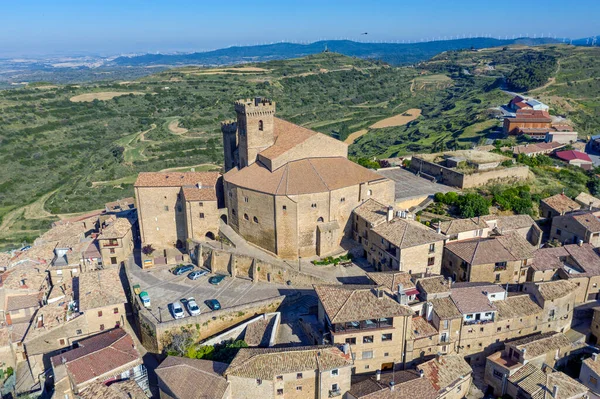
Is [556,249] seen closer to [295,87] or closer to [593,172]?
[593,172]

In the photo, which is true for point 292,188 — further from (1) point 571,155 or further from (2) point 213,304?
(1) point 571,155

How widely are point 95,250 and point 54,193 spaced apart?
47.5 metres

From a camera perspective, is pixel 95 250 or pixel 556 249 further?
pixel 95 250

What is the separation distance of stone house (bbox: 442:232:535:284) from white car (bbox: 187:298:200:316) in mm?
23731

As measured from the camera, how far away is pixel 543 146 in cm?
7706

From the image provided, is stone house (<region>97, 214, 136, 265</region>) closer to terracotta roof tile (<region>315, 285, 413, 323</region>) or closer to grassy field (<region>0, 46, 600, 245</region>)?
terracotta roof tile (<region>315, 285, 413, 323</region>)

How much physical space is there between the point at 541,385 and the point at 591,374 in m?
4.39

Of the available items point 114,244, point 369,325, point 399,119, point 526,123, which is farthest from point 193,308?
point 399,119

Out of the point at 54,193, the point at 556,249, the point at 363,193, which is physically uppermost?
the point at 363,193

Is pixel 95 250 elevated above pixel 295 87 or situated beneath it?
situated beneath

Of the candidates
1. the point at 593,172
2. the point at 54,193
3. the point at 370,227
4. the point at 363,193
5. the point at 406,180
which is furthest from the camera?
the point at 54,193

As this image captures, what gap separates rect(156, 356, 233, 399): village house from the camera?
29.5 m

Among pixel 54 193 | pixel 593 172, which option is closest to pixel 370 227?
pixel 593 172

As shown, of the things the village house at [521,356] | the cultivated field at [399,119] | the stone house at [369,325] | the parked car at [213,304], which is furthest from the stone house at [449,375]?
the cultivated field at [399,119]
